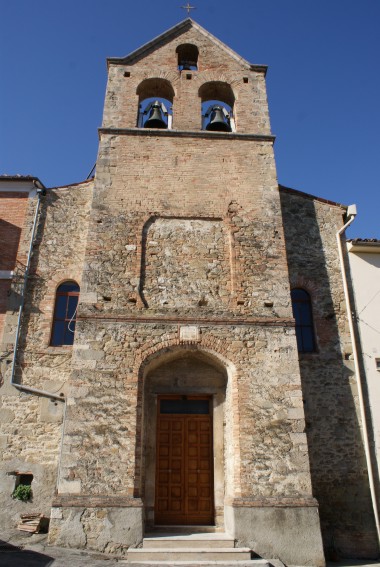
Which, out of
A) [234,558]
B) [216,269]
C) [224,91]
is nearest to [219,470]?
[234,558]

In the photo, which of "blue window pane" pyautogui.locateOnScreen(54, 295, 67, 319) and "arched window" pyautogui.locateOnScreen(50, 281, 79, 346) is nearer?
"arched window" pyautogui.locateOnScreen(50, 281, 79, 346)

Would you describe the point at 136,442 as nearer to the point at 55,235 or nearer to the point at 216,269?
the point at 216,269

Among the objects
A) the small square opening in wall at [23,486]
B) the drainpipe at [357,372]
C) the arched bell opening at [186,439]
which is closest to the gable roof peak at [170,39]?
the drainpipe at [357,372]

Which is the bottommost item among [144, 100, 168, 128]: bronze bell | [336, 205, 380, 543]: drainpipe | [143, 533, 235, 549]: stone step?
[143, 533, 235, 549]: stone step

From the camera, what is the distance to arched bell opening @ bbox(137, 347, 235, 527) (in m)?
9.25

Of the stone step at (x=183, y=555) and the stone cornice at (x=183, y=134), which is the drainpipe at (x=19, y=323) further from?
the stone step at (x=183, y=555)

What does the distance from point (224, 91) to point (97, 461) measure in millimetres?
11022

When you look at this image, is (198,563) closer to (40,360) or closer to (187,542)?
(187,542)

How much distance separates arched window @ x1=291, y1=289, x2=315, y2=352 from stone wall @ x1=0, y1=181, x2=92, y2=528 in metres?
5.71

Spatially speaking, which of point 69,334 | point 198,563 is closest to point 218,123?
point 69,334

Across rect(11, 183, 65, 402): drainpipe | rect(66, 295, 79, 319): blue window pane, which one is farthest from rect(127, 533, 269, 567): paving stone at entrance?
rect(66, 295, 79, 319): blue window pane

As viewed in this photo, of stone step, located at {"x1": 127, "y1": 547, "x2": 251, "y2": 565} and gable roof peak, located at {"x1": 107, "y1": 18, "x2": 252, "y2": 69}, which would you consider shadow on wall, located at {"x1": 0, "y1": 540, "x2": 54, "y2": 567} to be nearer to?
stone step, located at {"x1": 127, "y1": 547, "x2": 251, "y2": 565}

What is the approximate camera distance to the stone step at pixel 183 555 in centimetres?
749

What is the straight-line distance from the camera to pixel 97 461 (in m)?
8.47
